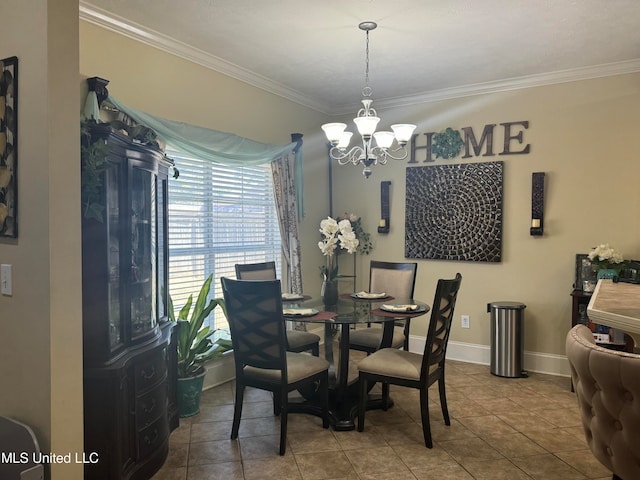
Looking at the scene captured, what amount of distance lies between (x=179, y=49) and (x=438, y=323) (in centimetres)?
263

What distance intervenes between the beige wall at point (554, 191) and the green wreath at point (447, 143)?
0.29 feet

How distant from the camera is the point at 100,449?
2314 millimetres

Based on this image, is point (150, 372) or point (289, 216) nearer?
point (150, 372)

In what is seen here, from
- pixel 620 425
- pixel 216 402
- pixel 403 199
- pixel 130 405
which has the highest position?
pixel 403 199

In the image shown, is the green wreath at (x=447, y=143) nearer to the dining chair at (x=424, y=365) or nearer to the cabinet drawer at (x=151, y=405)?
the dining chair at (x=424, y=365)

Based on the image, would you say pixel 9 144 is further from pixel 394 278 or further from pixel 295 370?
pixel 394 278

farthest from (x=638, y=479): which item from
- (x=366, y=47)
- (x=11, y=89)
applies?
(x=366, y=47)

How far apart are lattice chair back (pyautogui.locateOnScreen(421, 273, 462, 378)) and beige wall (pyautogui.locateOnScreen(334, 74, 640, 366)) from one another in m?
1.75

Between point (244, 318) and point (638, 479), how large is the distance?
2022 millimetres

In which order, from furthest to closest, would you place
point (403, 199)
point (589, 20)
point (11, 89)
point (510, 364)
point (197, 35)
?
point (403, 199), point (510, 364), point (197, 35), point (589, 20), point (11, 89)

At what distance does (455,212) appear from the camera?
189 inches

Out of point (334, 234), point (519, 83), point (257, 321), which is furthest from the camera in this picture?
point (519, 83)

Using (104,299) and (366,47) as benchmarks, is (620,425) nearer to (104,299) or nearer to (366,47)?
(104,299)

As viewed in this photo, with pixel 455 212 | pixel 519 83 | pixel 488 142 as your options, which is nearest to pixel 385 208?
pixel 455 212
